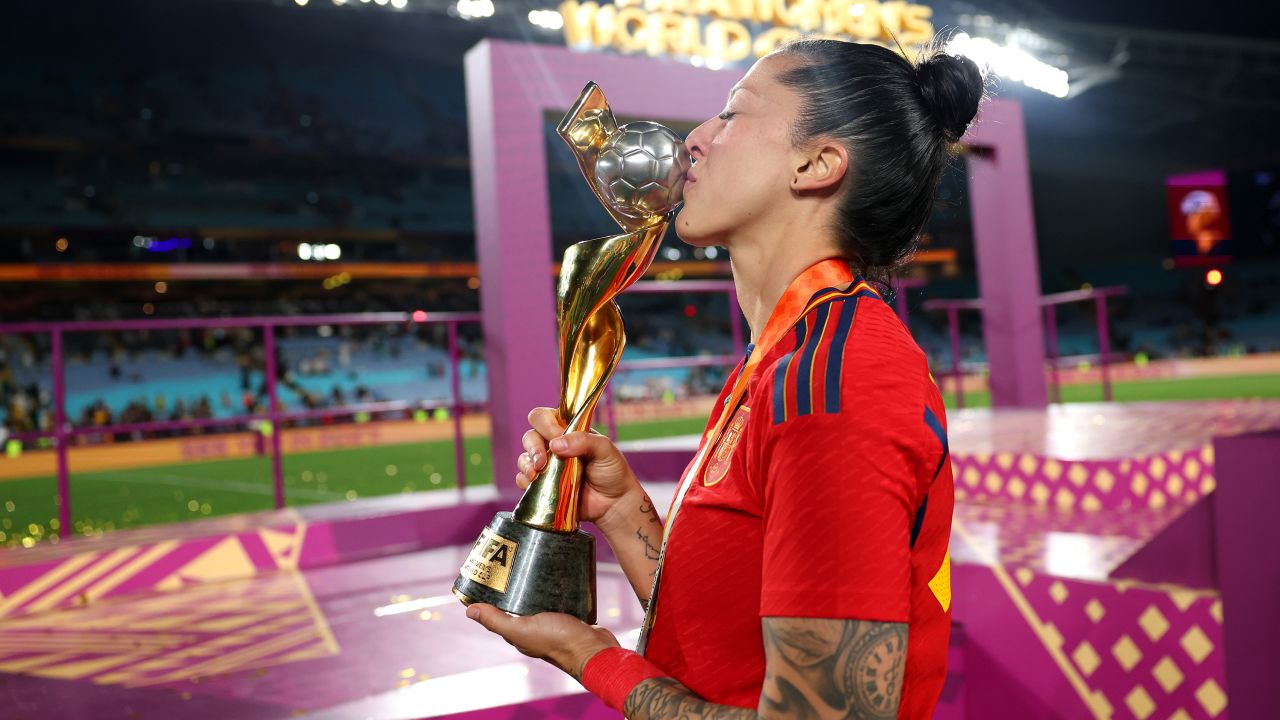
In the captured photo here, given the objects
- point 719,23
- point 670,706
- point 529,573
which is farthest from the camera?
point 719,23

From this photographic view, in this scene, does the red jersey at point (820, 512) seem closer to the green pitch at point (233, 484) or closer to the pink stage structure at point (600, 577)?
the pink stage structure at point (600, 577)

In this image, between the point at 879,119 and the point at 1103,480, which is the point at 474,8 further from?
the point at 879,119

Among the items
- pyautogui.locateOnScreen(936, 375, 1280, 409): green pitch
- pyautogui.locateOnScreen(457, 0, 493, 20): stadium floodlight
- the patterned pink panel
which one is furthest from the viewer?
pyautogui.locateOnScreen(936, 375, 1280, 409): green pitch

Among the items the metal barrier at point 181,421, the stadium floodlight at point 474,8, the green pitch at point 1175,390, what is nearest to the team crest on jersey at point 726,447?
the metal barrier at point 181,421

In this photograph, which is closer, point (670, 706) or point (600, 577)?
point (670, 706)

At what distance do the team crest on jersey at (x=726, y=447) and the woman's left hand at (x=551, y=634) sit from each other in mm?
189

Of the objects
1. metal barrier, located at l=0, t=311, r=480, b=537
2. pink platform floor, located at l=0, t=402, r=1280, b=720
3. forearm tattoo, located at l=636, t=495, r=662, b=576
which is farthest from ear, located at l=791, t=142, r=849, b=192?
metal barrier, located at l=0, t=311, r=480, b=537

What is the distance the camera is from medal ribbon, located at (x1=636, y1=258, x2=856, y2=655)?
0.80 meters

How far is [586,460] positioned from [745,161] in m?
0.37

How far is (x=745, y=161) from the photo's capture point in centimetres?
85

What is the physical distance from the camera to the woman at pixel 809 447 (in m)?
0.65

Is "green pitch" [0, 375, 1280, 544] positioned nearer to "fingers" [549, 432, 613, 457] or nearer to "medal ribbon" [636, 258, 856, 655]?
"fingers" [549, 432, 613, 457]

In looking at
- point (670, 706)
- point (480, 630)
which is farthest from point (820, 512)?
point (480, 630)

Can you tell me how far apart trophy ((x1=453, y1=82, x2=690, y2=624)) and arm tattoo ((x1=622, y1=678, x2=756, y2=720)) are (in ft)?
0.40
